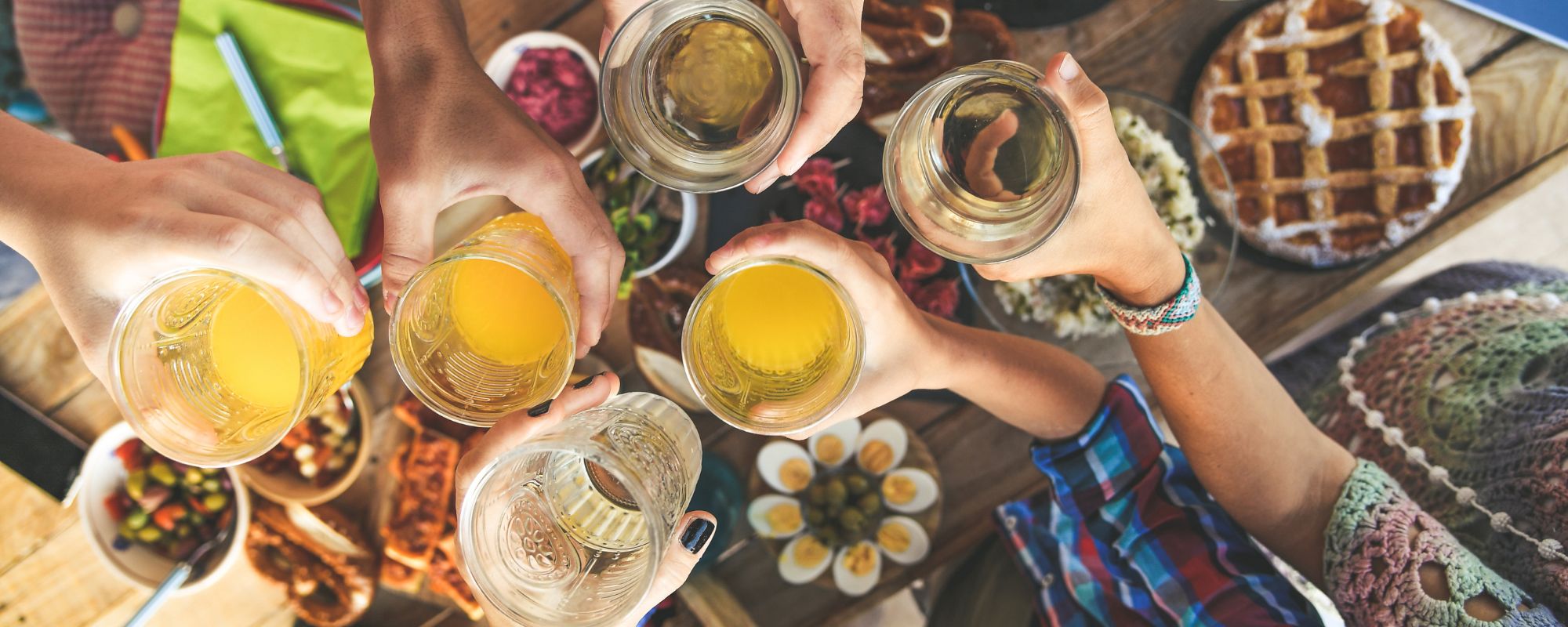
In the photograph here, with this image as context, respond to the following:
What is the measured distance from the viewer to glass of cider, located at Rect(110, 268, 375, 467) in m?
1.03

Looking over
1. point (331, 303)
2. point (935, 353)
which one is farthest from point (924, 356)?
point (331, 303)

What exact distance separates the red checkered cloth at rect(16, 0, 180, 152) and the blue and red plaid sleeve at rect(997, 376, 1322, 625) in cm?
244

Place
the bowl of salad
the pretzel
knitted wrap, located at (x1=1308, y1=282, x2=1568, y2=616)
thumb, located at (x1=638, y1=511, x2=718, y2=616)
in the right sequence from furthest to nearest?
1. the pretzel
2. the bowl of salad
3. knitted wrap, located at (x1=1308, y1=282, x2=1568, y2=616)
4. thumb, located at (x1=638, y1=511, x2=718, y2=616)

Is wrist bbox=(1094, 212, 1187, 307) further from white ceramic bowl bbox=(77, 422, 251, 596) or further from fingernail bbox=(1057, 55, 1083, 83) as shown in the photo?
white ceramic bowl bbox=(77, 422, 251, 596)

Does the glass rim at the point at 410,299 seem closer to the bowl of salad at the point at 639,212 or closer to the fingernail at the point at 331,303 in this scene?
the fingernail at the point at 331,303

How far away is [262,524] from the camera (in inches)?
78.5

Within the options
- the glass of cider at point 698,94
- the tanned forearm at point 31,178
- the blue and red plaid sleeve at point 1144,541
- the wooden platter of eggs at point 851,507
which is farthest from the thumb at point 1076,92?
the tanned forearm at point 31,178

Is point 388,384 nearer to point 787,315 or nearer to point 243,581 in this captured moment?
point 243,581

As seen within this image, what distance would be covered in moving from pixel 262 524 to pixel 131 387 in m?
1.17

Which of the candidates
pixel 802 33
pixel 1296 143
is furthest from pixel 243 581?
pixel 1296 143

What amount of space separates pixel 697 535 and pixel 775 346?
1.01ft

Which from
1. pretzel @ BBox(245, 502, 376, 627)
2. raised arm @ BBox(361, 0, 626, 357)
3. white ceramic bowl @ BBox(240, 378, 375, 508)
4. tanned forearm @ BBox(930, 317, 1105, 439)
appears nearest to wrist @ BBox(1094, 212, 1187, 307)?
tanned forearm @ BBox(930, 317, 1105, 439)

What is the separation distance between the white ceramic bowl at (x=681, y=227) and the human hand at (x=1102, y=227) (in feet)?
2.45

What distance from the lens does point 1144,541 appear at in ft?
5.06
